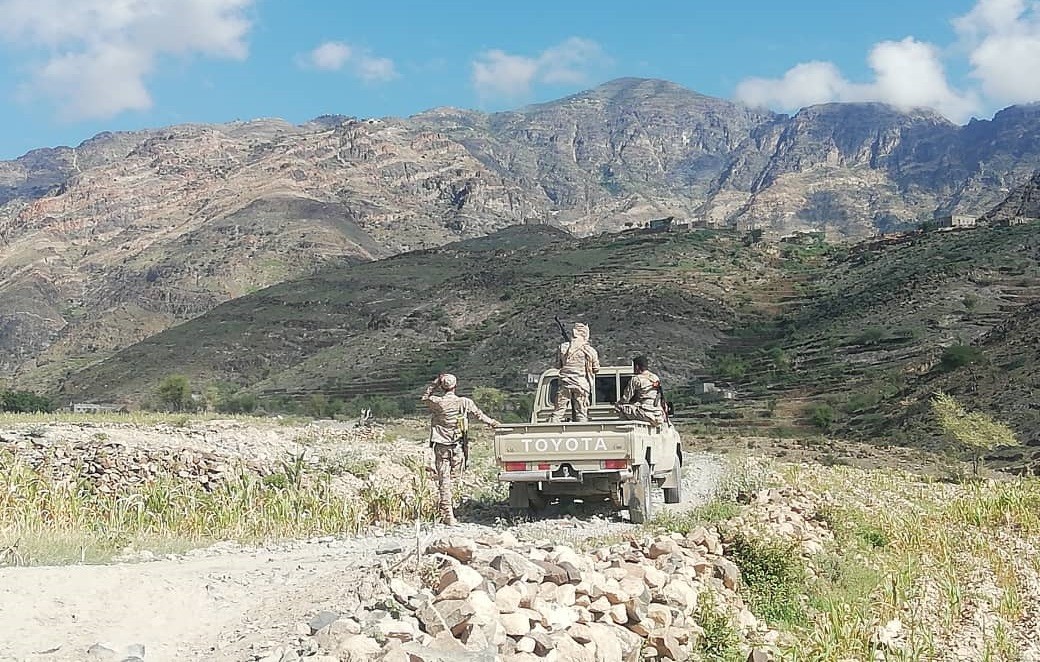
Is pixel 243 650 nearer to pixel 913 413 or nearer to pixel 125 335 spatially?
pixel 913 413

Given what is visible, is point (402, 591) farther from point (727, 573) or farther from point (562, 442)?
point (562, 442)

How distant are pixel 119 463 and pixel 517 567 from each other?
1013 centimetres

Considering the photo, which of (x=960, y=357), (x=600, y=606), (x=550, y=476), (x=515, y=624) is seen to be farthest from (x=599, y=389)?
(x=960, y=357)

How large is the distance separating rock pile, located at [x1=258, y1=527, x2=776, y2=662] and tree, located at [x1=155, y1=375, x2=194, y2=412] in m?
67.1

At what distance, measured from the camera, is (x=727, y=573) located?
9109mm

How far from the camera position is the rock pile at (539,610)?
6.06 metres

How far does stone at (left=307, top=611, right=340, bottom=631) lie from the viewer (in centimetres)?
639

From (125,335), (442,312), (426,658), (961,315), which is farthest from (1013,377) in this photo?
(125,335)

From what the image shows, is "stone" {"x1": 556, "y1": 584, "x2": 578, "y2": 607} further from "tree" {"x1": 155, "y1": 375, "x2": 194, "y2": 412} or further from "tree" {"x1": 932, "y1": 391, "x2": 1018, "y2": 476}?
"tree" {"x1": 155, "y1": 375, "x2": 194, "y2": 412}

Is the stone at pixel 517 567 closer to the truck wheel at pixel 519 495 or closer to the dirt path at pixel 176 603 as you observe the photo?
the dirt path at pixel 176 603

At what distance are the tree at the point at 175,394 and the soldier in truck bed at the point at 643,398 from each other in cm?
6209

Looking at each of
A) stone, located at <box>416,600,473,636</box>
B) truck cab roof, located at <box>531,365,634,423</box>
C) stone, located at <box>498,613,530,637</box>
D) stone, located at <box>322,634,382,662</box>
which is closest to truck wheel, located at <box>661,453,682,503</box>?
truck cab roof, located at <box>531,365,634,423</box>

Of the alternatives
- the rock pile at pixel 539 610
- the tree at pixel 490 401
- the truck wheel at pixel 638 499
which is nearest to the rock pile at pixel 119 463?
the truck wheel at pixel 638 499

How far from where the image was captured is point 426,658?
5750 mm
